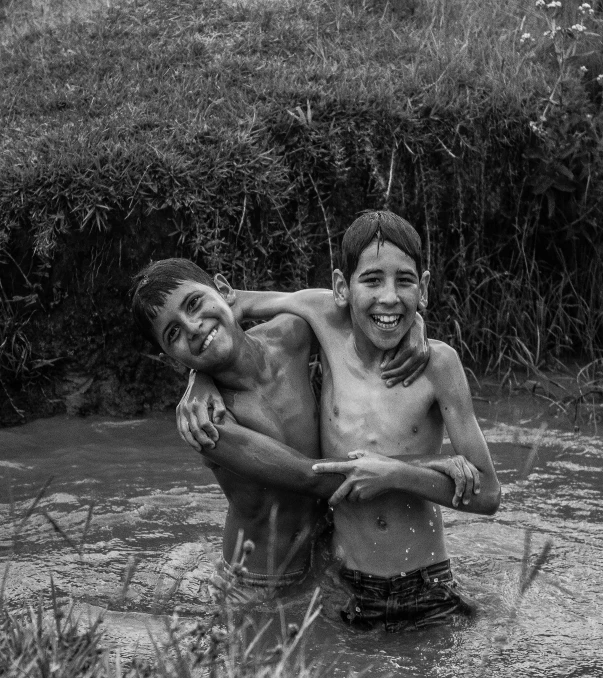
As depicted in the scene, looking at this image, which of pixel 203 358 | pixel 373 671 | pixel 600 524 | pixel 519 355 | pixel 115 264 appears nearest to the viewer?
→ pixel 373 671

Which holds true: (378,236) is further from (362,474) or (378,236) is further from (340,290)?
(362,474)

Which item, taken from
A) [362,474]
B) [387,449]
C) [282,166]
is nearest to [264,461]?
[362,474]

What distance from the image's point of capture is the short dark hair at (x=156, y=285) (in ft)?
12.4

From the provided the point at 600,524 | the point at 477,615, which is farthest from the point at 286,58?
the point at 477,615

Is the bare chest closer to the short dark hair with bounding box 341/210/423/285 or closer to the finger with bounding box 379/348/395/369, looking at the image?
the finger with bounding box 379/348/395/369

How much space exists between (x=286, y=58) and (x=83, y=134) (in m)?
1.63

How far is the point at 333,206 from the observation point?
6477 mm

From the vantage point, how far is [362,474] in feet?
11.9

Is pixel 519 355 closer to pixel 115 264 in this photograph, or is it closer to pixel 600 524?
pixel 600 524

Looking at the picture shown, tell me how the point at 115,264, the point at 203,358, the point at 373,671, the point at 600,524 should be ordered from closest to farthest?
1. the point at 373,671
2. the point at 203,358
3. the point at 600,524
4. the point at 115,264

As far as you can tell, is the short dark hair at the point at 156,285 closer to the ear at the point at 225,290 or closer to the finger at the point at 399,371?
the ear at the point at 225,290

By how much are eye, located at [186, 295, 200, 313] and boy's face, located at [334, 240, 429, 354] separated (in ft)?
1.76

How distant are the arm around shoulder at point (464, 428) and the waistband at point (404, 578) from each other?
→ 28 centimetres

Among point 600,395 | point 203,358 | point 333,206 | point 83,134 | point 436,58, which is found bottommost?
point 600,395
